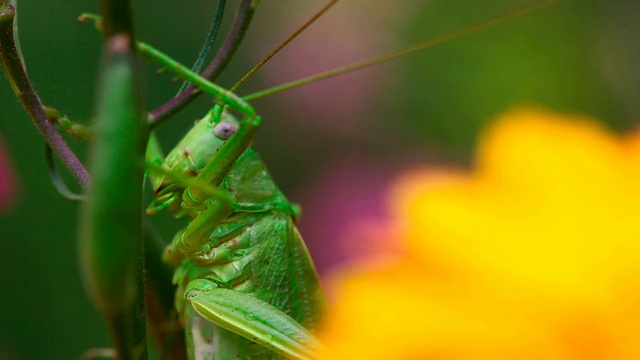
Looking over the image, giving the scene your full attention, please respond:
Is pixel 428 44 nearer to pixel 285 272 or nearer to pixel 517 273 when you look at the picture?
pixel 517 273

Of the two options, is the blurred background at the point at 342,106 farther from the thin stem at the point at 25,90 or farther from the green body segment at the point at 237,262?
the thin stem at the point at 25,90

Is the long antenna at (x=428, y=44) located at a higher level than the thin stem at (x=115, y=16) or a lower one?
higher

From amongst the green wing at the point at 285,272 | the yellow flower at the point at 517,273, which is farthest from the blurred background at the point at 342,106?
the yellow flower at the point at 517,273

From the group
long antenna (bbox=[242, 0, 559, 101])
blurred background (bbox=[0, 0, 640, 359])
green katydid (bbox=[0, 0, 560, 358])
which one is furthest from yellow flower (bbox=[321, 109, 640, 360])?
blurred background (bbox=[0, 0, 640, 359])

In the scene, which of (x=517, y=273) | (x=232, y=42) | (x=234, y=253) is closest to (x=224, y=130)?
(x=234, y=253)

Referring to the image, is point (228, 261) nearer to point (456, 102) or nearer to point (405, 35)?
point (456, 102)

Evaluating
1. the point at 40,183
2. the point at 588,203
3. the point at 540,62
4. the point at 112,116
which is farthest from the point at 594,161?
the point at 40,183
